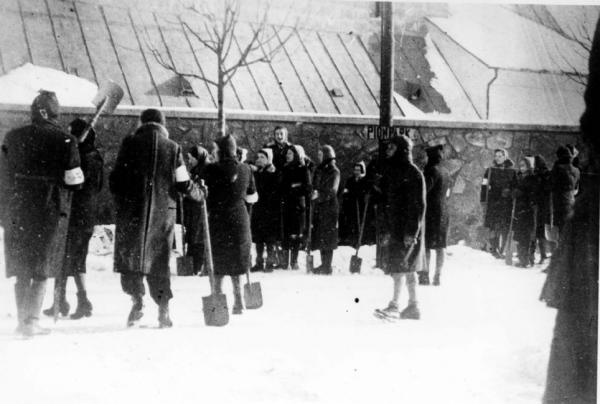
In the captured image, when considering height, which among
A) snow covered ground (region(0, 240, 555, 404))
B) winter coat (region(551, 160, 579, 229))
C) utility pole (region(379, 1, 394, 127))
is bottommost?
snow covered ground (region(0, 240, 555, 404))

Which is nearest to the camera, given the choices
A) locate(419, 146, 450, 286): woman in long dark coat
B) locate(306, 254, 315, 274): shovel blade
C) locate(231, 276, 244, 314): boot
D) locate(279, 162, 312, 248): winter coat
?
locate(231, 276, 244, 314): boot

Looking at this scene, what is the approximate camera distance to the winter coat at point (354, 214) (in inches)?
244

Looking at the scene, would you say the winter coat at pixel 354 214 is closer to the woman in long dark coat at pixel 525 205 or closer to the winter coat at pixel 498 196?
the winter coat at pixel 498 196

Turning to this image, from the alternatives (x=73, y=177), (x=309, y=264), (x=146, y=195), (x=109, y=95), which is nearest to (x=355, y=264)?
(x=309, y=264)

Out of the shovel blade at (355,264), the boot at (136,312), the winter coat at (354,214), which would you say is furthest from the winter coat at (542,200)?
the boot at (136,312)

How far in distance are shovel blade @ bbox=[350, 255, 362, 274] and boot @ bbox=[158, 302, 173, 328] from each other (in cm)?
208

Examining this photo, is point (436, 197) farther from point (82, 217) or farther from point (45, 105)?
point (45, 105)

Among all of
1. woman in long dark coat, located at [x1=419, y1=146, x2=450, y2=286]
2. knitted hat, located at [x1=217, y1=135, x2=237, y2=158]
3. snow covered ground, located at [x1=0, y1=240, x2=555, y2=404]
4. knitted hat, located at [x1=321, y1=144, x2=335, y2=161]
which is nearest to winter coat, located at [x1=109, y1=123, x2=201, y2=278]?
snow covered ground, located at [x1=0, y1=240, x2=555, y2=404]

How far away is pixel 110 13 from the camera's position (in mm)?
4867

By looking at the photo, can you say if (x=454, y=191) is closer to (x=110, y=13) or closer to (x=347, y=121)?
(x=347, y=121)

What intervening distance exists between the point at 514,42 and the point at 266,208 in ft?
8.49

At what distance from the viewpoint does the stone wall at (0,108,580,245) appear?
4984mm

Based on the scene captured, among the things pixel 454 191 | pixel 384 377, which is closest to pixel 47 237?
pixel 384 377

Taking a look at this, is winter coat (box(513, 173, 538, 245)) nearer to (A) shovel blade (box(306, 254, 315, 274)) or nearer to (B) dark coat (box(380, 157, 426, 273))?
(B) dark coat (box(380, 157, 426, 273))
